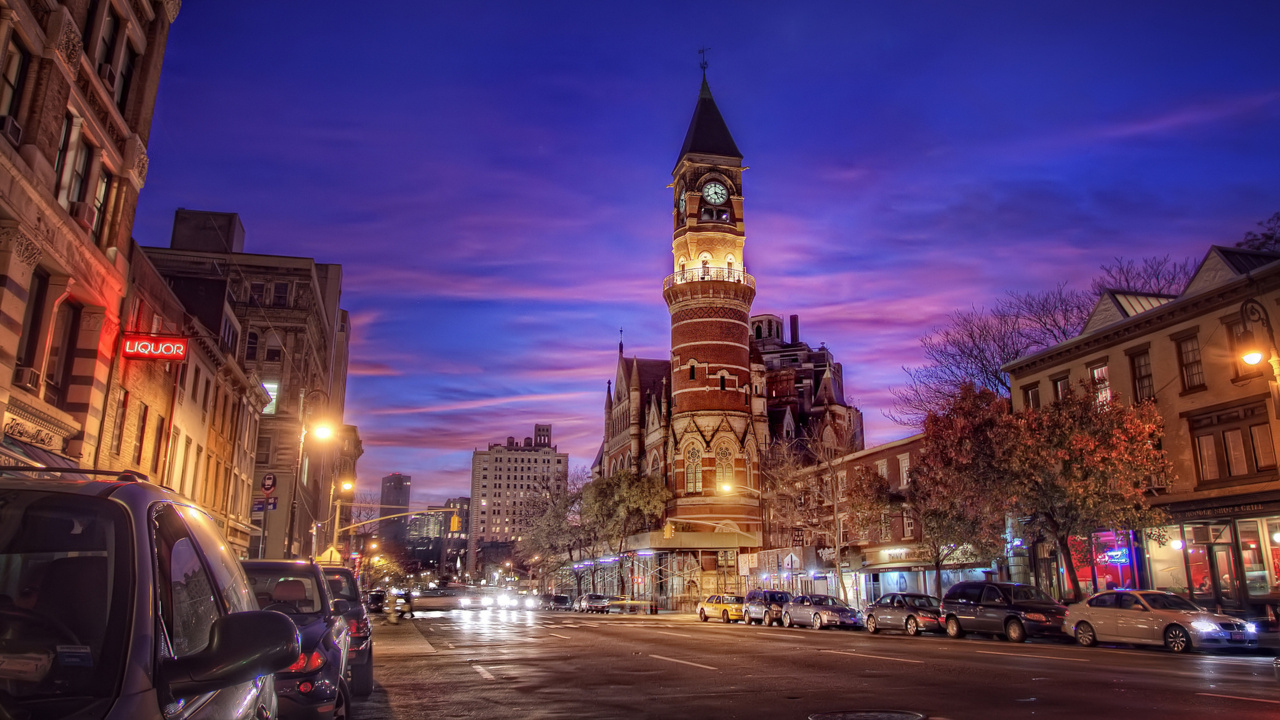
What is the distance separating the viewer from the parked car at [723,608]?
4284cm

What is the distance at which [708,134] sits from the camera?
2923 inches

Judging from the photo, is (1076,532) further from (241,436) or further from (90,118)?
(241,436)

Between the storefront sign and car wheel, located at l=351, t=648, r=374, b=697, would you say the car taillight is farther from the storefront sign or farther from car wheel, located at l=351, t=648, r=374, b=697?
the storefront sign

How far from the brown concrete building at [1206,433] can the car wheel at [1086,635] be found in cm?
566

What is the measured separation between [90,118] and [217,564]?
20.4 meters

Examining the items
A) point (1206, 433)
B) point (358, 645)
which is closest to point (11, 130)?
point (358, 645)

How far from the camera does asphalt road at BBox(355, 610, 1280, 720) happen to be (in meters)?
10.6

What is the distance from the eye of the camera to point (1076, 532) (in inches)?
1165

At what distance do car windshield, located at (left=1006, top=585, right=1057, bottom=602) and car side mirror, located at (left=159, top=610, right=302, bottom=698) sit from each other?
2702cm

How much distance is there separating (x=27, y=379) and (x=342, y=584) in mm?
9663

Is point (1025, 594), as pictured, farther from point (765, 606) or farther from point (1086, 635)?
point (765, 606)

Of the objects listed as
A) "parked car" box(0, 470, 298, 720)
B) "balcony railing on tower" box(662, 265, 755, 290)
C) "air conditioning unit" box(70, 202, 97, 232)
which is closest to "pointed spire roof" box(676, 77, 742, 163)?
"balcony railing on tower" box(662, 265, 755, 290)

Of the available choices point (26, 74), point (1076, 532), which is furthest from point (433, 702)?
point (1076, 532)

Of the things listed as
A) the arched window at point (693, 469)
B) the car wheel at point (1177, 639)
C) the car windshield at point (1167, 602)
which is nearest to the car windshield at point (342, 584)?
the car wheel at point (1177, 639)
